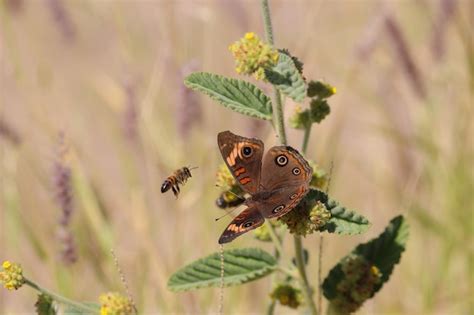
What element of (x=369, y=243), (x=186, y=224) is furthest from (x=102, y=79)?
(x=369, y=243)

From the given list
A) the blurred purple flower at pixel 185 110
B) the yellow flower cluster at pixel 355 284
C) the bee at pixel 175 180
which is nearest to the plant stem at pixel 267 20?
the bee at pixel 175 180

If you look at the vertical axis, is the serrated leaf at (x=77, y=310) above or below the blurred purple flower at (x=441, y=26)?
below

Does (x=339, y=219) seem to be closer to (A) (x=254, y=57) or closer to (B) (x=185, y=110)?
(A) (x=254, y=57)

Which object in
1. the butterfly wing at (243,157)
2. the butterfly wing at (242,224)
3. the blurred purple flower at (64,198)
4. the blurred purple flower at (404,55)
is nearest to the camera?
the butterfly wing at (242,224)

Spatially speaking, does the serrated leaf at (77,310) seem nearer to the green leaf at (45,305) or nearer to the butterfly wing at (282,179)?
the green leaf at (45,305)

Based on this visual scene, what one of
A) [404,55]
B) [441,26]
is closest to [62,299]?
[404,55]

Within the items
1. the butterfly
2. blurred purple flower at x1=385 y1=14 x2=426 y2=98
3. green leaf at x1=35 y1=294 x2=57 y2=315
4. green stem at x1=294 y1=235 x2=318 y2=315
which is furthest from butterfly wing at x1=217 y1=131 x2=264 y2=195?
blurred purple flower at x1=385 y1=14 x2=426 y2=98
